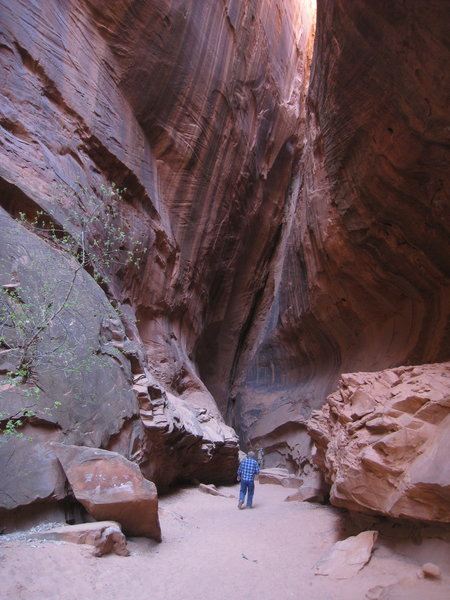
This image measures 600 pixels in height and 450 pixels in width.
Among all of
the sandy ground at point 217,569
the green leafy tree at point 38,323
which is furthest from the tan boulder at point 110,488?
the green leafy tree at point 38,323

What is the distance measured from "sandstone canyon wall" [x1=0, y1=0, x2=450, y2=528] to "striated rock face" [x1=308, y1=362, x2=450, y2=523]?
3.76 m

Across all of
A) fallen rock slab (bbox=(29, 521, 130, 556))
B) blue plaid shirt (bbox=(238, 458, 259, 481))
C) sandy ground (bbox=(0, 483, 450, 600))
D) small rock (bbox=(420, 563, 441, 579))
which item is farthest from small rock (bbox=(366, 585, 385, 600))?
blue plaid shirt (bbox=(238, 458, 259, 481))

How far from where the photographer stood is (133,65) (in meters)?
13.2

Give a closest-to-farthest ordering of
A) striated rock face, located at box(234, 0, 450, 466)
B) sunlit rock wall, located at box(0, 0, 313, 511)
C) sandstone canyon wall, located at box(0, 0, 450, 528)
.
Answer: striated rock face, located at box(234, 0, 450, 466), sandstone canyon wall, located at box(0, 0, 450, 528), sunlit rock wall, located at box(0, 0, 313, 511)

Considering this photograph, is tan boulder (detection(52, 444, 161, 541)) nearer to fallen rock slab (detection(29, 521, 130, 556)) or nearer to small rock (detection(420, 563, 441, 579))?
fallen rock slab (detection(29, 521, 130, 556))

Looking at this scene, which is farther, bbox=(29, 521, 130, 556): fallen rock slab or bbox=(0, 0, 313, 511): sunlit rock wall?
bbox=(0, 0, 313, 511): sunlit rock wall

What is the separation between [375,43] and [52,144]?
718cm

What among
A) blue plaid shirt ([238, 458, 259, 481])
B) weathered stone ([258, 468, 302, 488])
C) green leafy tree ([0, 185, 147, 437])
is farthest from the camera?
weathered stone ([258, 468, 302, 488])

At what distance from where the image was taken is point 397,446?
5672 mm

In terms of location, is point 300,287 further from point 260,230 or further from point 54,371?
point 54,371

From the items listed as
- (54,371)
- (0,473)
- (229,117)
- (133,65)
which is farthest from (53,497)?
(229,117)

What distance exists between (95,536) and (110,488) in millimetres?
688

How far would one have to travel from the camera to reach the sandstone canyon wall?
7801mm

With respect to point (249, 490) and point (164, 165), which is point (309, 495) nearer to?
point (249, 490)
